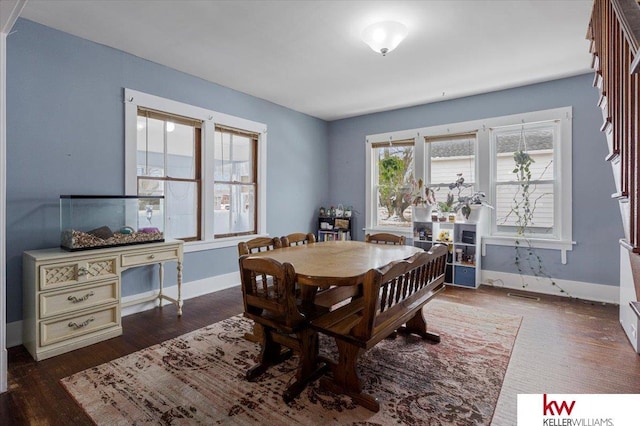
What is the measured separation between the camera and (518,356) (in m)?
2.44

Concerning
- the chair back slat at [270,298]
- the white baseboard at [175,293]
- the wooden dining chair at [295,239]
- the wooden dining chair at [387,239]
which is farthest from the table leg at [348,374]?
the white baseboard at [175,293]

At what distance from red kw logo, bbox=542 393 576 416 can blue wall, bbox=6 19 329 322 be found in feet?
11.6

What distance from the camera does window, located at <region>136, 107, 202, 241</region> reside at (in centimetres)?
350

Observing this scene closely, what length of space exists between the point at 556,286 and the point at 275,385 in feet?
12.5

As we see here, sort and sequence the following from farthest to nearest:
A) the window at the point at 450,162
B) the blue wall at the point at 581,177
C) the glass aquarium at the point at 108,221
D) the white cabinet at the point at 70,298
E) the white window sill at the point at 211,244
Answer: the window at the point at 450,162 → the white window sill at the point at 211,244 → the blue wall at the point at 581,177 → the glass aquarium at the point at 108,221 → the white cabinet at the point at 70,298

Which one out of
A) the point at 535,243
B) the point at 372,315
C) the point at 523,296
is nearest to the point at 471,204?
the point at 535,243

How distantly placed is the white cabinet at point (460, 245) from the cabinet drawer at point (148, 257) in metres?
3.32

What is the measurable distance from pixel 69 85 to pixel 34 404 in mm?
2553

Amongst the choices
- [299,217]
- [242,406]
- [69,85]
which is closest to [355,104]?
[299,217]

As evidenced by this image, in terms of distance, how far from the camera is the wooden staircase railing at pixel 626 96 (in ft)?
3.62

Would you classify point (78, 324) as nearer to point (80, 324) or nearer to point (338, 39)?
point (80, 324)

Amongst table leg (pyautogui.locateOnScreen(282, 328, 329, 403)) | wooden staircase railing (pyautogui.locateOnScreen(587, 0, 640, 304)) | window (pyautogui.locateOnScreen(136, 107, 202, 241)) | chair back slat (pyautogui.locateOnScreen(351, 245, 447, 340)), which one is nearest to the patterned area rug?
table leg (pyautogui.locateOnScreen(282, 328, 329, 403))

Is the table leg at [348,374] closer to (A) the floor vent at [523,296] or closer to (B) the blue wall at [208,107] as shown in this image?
(B) the blue wall at [208,107]

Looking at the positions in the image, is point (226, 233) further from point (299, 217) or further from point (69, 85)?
point (69, 85)
